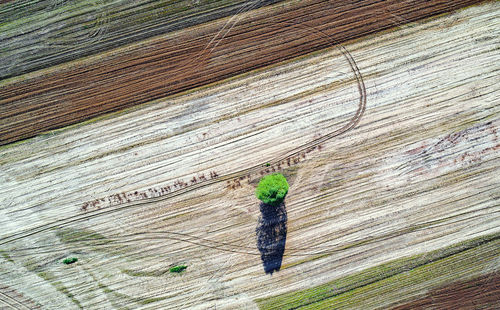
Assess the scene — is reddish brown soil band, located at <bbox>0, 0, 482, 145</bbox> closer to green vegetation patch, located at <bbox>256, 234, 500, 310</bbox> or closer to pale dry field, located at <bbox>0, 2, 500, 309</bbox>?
pale dry field, located at <bbox>0, 2, 500, 309</bbox>

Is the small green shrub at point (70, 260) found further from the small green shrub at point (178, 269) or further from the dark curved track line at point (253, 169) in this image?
the small green shrub at point (178, 269)

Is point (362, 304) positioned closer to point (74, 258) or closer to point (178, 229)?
point (178, 229)

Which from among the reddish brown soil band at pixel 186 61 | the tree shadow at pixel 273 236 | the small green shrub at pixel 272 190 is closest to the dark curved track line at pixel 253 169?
the reddish brown soil band at pixel 186 61

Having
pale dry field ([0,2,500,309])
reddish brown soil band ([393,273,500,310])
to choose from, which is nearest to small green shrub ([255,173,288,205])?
pale dry field ([0,2,500,309])

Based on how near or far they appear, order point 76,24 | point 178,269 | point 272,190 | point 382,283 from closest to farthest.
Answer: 1. point 272,190
2. point 76,24
3. point 178,269
4. point 382,283

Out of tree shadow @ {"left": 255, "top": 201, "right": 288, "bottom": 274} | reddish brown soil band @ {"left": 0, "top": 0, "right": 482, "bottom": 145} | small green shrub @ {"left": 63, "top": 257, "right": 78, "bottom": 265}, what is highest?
reddish brown soil band @ {"left": 0, "top": 0, "right": 482, "bottom": 145}

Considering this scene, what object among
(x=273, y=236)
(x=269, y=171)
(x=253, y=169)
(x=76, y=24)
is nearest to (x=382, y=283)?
(x=273, y=236)

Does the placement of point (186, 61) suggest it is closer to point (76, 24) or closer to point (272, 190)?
point (76, 24)
